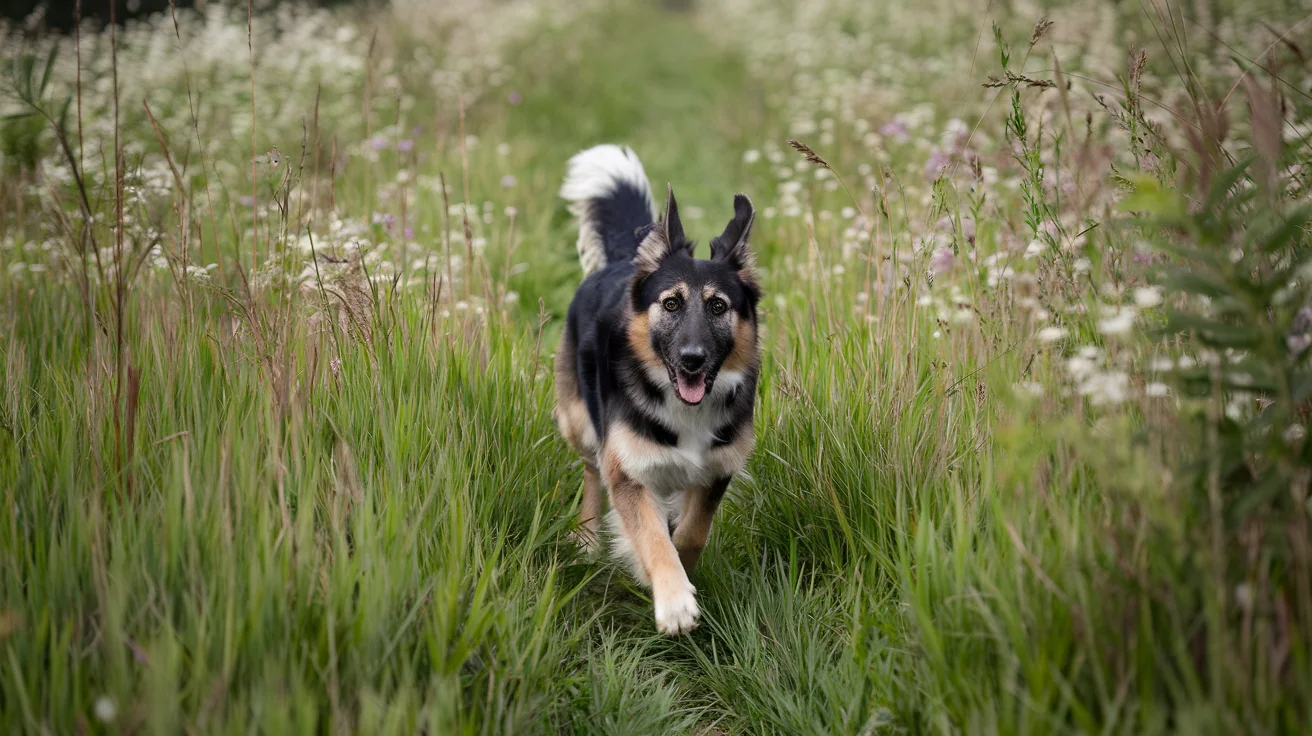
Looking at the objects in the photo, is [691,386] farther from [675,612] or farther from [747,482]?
[675,612]

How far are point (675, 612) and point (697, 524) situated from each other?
20.4 inches

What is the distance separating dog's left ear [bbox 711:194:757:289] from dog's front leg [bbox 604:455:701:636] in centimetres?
84

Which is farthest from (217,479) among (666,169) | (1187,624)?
(666,169)

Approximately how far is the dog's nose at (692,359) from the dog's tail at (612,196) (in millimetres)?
1269

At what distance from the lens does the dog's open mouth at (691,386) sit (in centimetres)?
329

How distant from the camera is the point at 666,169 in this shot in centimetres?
870

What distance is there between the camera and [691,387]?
3.31 metres

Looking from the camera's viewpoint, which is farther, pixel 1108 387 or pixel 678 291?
pixel 678 291

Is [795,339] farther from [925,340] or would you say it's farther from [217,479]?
[217,479]

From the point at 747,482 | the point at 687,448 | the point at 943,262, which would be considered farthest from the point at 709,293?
the point at 943,262

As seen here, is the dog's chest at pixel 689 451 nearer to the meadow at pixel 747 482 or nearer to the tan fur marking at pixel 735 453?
the tan fur marking at pixel 735 453

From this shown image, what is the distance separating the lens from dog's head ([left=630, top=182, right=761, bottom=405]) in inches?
130

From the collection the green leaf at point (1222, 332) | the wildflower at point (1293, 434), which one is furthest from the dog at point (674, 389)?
the wildflower at point (1293, 434)

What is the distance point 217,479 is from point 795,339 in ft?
8.52
